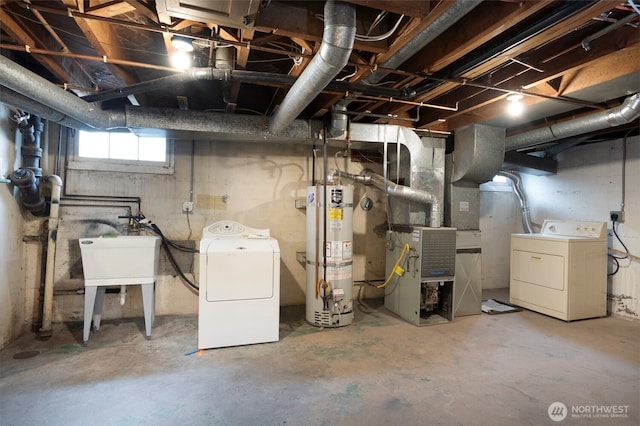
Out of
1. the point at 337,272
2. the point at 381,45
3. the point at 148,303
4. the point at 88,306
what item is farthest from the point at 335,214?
the point at 88,306

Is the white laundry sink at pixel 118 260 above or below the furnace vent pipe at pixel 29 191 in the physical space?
below

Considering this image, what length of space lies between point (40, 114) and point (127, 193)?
114 centimetres

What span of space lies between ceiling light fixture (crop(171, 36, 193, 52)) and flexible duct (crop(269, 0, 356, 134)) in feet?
2.33

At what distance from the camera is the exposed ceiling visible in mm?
1658

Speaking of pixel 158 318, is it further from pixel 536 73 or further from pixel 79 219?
pixel 536 73

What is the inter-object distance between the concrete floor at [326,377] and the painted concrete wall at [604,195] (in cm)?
99

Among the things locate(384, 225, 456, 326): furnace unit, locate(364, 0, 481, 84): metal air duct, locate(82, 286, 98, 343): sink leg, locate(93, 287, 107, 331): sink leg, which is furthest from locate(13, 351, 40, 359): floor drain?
locate(364, 0, 481, 84): metal air duct

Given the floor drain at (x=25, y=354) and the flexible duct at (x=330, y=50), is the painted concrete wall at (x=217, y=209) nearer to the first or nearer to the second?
the floor drain at (x=25, y=354)

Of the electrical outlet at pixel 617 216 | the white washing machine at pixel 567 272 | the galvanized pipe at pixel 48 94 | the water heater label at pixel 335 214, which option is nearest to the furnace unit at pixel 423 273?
the water heater label at pixel 335 214

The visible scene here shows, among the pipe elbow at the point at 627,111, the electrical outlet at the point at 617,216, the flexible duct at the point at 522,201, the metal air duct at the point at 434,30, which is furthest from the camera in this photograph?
the flexible duct at the point at 522,201

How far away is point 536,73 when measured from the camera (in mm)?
2551

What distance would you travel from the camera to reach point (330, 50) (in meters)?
1.67

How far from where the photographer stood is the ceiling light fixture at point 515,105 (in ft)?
9.31

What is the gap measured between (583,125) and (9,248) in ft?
18.3
